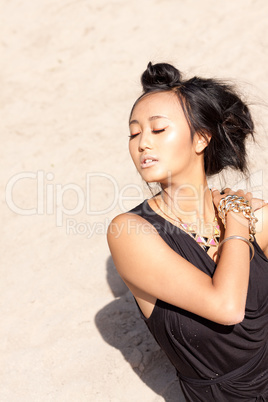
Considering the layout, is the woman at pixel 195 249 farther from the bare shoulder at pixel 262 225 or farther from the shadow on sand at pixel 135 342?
the shadow on sand at pixel 135 342

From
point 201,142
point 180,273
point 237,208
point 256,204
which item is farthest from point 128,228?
point 256,204

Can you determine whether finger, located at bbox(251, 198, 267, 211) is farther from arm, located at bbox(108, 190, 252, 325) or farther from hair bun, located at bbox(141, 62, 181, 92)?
hair bun, located at bbox(141, 62, 181, 92)

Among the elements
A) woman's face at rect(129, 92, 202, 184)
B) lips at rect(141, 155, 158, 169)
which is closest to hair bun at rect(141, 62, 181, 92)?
woman's face at rect(129, 92, 202, 184)

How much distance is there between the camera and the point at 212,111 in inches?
96.7

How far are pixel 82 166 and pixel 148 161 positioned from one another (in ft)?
8.96

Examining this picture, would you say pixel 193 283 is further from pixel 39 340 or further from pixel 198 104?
pixel 39 340

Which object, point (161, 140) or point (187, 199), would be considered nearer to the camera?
point (161, 140)

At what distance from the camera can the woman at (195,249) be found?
2.00 metres

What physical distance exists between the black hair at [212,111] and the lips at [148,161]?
270 millimetres

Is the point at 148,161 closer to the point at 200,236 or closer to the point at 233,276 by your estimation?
the point at 200,236

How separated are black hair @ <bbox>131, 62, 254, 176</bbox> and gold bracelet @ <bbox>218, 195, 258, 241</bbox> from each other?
14.2 inches

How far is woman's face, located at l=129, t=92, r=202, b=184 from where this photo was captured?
224 cm

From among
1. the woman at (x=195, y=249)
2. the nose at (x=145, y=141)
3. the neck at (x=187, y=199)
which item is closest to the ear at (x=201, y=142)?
the woman at (x=195, y=249)

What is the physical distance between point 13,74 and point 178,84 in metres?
4.27
